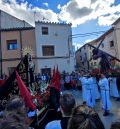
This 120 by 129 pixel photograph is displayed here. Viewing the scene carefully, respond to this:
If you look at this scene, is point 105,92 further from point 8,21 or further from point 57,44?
point 8,21

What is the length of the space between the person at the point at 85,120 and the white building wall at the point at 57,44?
30.8 metres

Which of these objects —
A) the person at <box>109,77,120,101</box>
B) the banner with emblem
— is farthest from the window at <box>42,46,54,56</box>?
the banner with emblem

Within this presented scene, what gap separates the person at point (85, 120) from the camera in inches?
106

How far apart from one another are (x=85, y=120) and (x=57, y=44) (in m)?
32.3

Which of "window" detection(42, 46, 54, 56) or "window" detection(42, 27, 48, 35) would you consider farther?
"window" detection(42, 27, 48, 35)

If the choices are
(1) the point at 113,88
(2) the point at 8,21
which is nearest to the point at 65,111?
(1) the point at 113,88

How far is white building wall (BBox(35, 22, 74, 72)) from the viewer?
34062 mm

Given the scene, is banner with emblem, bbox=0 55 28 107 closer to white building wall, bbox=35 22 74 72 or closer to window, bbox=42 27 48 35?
white building wall, bbox=35 22 74 72

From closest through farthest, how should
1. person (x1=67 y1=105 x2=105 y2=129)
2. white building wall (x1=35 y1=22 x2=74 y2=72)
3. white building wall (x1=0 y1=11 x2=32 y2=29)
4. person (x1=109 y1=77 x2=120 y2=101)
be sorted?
person (x1=67 y1=105 x2=105 y2=129) → person (x1=109 y1=77 x2=120 y2=101) → white building wall (x1=35 y1=22 x2=74 y2=72) → white building wall (x1=0 y1=11 x2=32 y2=29)

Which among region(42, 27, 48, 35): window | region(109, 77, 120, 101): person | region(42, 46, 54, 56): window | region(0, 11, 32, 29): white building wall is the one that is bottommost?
region(109, 77, 120, 101): person

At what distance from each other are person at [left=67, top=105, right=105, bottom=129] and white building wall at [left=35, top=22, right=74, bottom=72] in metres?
30.8

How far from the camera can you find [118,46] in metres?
37.0

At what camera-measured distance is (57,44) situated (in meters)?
34.9

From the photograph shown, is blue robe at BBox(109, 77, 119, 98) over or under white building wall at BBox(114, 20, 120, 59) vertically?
under
